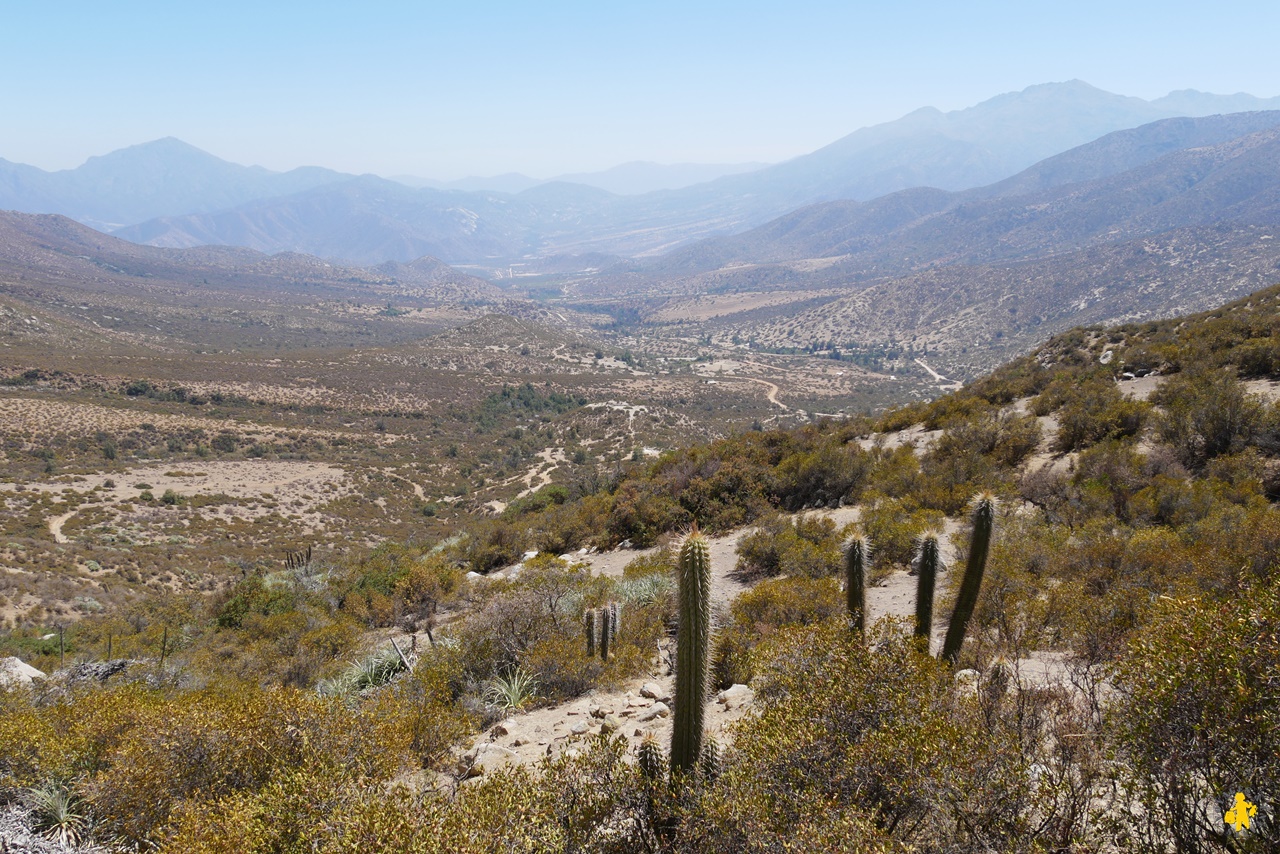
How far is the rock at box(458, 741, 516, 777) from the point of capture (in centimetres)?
671

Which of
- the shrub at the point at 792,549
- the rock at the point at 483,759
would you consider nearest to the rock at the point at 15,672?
the rock at the point at 483,759

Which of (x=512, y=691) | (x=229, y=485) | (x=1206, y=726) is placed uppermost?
(x=1206, y=726)

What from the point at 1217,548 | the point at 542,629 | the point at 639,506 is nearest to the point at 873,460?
the point at 639,506

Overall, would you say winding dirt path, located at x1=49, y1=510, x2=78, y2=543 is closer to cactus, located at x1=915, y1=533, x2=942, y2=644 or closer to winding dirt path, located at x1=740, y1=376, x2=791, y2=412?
cactus, located at x1=915, y1=533, x2=942, y2=644

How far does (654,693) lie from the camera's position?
8.31m

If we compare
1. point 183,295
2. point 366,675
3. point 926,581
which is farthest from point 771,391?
point 183,295

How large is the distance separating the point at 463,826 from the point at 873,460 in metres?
17.1

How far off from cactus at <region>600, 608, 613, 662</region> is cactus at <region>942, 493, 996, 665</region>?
4.81 metres

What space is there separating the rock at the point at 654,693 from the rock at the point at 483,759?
202 cm

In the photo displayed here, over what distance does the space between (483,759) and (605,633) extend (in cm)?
300

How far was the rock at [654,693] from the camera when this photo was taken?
8.30 m

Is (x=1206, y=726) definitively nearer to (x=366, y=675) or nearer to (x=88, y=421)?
(x=366, y=675)

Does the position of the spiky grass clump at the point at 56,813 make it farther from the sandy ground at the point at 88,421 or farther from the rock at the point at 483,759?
the sandy ground at the point at 88,421

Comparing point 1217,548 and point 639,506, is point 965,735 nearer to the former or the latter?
point 1217,548
